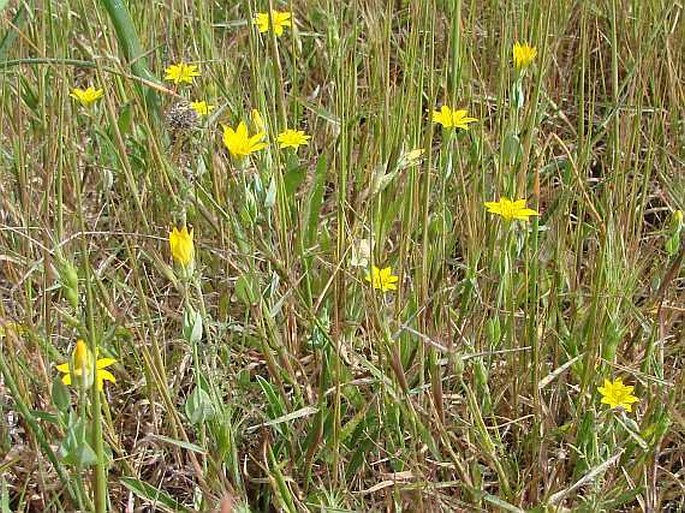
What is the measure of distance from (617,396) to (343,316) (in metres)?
0.28

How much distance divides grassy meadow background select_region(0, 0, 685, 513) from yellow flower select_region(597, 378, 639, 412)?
0.02 meters

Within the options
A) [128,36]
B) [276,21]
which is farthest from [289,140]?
[276,21]

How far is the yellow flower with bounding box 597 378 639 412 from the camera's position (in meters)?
0.83

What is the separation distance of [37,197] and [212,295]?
0.88 ft

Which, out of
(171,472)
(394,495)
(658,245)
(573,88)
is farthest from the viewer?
(573,88)

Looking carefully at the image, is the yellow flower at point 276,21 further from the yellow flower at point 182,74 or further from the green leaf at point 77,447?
the green leaf at point 77,447

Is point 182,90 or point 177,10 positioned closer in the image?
point 182,90

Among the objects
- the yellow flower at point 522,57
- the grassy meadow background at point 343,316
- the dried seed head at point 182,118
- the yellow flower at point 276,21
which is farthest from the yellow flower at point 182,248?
the yellow flower at point 276,21

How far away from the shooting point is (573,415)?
0.92m

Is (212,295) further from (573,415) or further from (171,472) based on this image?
(573,415)

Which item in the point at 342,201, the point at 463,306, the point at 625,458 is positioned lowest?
the point at 625,458

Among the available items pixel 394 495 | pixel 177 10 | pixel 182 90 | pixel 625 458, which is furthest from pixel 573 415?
→ pixel 177 10

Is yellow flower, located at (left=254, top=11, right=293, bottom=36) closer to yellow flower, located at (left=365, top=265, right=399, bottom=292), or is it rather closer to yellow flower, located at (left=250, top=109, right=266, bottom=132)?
yellow flower, located at (left=250, top=109, right=266, bottom=132)

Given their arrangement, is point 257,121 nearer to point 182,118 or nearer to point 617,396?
point 182,118
